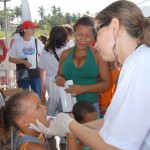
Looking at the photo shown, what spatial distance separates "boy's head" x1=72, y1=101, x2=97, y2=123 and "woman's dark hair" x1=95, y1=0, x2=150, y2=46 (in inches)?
49.7

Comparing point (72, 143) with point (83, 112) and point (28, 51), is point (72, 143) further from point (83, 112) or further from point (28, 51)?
point (28, 51)

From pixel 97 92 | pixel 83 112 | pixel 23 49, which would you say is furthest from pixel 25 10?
pixel 83 112

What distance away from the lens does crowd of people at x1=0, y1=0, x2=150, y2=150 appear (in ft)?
3.36

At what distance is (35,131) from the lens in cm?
190

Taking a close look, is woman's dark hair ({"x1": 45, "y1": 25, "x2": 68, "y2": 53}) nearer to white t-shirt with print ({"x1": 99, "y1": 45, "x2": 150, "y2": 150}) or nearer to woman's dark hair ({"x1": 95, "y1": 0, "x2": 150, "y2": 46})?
woman's dark hair ({"x1": 95, "y1": 0, "x2": 150, "y2": 46})

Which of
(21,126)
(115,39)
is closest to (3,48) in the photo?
(21,126)

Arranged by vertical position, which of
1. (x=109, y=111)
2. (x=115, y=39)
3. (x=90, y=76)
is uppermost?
(x=115, y=39)

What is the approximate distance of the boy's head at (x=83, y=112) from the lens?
242cm

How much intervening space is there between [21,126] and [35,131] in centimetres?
10

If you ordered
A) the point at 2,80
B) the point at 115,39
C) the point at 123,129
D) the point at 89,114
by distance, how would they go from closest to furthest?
the point at 123,129 < the point at 115,39 < the point at 89,114 < the point at 2,80

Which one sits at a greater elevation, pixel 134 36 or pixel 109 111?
pixel 134 36

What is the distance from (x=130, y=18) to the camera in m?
1.20

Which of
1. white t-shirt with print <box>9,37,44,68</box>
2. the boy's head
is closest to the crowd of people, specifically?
the boy's head

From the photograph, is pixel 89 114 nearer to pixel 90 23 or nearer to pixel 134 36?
pixel 90 23
